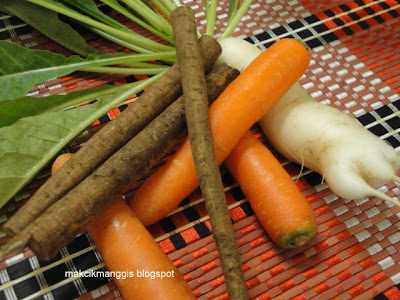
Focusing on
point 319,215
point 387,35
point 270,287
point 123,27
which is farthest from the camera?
point 387,35

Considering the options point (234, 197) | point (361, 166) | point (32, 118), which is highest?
point (32, 118)

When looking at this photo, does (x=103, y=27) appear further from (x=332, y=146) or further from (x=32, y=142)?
(x=332, y=146)

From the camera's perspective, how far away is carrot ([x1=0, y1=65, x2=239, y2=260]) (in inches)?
30.1

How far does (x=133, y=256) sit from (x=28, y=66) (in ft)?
1.76

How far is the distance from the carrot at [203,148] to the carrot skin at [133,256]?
11 centimetres

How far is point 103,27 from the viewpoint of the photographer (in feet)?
3.91

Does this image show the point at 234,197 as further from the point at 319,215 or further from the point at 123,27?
the point at 123,27

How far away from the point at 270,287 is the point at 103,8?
0.97 metres

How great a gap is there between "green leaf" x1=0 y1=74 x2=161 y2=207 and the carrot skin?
0.60 ft

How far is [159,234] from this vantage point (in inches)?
38.2

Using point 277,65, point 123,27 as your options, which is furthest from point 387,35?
point 123,27

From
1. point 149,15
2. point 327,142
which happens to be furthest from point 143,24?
point 327,142

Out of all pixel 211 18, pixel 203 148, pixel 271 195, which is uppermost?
pixel 211 18

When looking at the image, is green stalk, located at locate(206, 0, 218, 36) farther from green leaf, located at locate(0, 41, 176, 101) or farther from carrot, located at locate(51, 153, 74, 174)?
carrot, located at locate(51, 153, 74, 174)
